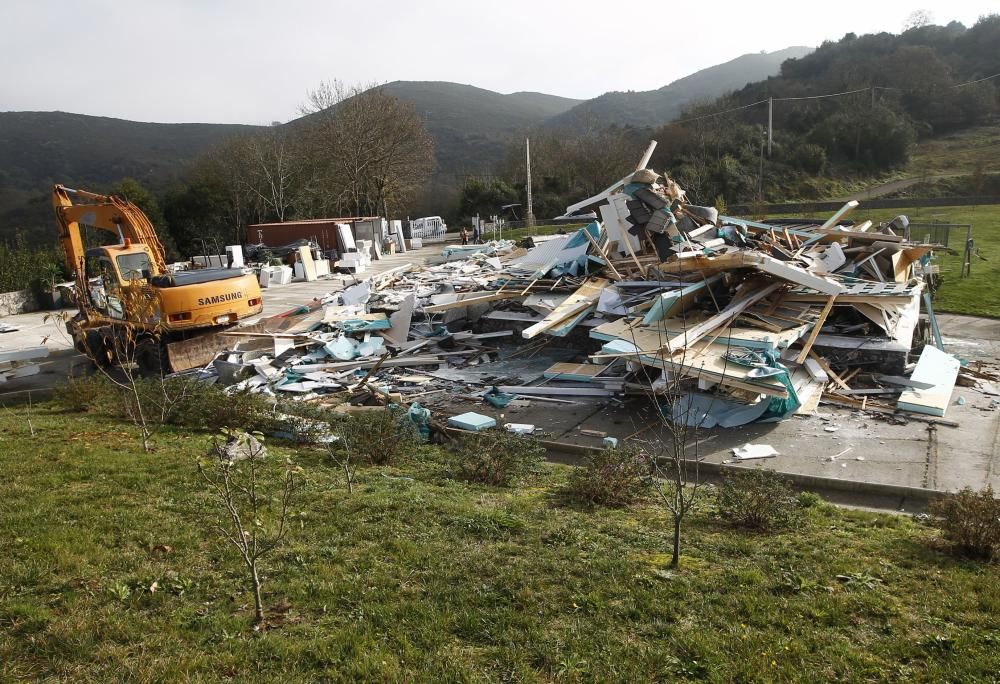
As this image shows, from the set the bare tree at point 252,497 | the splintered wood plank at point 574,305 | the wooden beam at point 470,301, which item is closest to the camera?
the bare tree at point 252,497

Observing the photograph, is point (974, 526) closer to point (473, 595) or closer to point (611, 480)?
→ point (611, 480)

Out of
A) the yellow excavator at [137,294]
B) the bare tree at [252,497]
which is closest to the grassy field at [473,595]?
the bare tree at [252,497]

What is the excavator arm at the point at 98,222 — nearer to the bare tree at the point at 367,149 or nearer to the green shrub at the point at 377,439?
the green shrub at the point at 377,439

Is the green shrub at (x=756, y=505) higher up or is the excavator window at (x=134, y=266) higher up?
the excavator window at (x=134, y=266)

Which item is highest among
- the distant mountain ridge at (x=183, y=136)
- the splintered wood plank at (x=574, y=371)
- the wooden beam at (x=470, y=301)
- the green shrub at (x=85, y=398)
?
the distant mountain ridge at (x=183, y=136)

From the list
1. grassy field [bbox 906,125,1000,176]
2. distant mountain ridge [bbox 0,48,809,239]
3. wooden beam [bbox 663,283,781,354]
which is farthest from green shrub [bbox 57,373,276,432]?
grassy field [bbox 906,125,1000,176]

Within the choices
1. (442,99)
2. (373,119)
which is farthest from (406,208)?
(442,99)

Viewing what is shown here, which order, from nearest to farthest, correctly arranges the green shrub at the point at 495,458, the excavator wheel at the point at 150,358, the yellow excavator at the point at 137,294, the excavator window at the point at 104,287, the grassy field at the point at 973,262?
the green shrub at the point at 495,458 → the yellow excavator at the point at 137,294 → the excavator wheel at the point at 150,358 → the excavator window at the point at 104,287 → the grassy field at the point at 973,262

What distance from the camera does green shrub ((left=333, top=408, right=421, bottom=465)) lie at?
25.7 ft

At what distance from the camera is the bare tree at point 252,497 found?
14.2 ft

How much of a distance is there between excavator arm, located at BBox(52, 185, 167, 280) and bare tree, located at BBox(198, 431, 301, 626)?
353 inches

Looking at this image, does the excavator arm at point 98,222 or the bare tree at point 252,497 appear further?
the excavator arm at point 98,222

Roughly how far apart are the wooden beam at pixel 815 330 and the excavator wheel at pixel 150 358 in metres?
11.5

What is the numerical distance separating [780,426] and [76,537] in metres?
8.36
